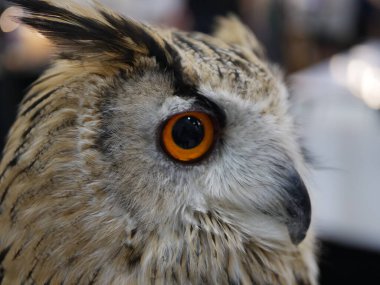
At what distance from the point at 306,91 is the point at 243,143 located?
204cm

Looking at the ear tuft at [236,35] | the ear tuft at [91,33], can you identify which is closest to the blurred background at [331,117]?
the ear tuft at [91,33]

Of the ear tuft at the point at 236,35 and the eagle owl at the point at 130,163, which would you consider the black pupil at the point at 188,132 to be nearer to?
the eagle owl at the point at 130,163

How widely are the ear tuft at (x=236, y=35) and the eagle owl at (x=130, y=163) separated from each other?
0.31 m

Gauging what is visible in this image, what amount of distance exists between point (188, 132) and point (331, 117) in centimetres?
192

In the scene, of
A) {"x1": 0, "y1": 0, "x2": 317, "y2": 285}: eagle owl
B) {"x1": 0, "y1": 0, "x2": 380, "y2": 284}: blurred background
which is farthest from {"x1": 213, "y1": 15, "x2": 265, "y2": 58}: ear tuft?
{"x1": 0, "y1": 0, "x2": 317, "y2": 285}: eagle owl

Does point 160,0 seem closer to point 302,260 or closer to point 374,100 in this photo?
point 374,100

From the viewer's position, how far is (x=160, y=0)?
17.1 feet

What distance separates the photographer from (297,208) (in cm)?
105

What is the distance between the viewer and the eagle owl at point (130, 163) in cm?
94

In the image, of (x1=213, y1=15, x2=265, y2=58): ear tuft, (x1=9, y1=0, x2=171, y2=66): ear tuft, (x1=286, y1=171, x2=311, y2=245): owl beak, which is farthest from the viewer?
(x1=213, y1=15, x2=265, y2=58): ear tuft

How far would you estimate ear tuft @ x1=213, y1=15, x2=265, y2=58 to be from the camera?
133cm

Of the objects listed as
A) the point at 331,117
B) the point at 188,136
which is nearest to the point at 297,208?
the point at 188,136

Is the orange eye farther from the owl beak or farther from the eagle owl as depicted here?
the owl beak

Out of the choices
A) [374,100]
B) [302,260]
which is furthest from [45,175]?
[374,100]
